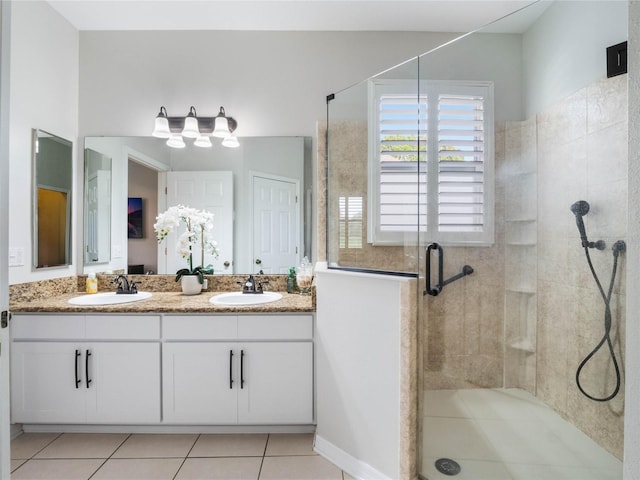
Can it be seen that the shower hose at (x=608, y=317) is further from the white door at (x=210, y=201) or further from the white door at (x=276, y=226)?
the white door at (x=210, y=201)

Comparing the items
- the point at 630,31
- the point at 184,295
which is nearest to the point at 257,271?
the point at 184,295

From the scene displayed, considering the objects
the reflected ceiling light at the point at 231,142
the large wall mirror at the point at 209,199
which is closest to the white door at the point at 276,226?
the large wall mirror at the point at 209,199

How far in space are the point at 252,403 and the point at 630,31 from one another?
221cm

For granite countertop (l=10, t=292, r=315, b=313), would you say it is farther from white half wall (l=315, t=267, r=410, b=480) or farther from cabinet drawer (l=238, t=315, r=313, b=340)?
white half wall (l=315, t=267, r=410, b=480)

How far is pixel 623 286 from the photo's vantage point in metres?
1.22

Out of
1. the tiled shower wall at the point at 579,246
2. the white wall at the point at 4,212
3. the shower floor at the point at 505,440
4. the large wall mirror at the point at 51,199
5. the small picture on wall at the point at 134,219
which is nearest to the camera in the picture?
the white wall at the point at 4,212

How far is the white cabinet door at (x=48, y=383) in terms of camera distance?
79.0 inches

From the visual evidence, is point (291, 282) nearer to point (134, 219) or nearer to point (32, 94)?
point (134, 219)

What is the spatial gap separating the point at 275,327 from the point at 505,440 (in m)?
1.26

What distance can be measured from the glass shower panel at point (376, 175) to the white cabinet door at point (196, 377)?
2.90 feet

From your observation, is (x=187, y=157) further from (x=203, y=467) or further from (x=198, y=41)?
(x=203, y=467)

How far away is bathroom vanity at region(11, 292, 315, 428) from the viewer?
6.59 ft

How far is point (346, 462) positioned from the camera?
1.78m

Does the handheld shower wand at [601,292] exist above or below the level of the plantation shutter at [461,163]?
below
